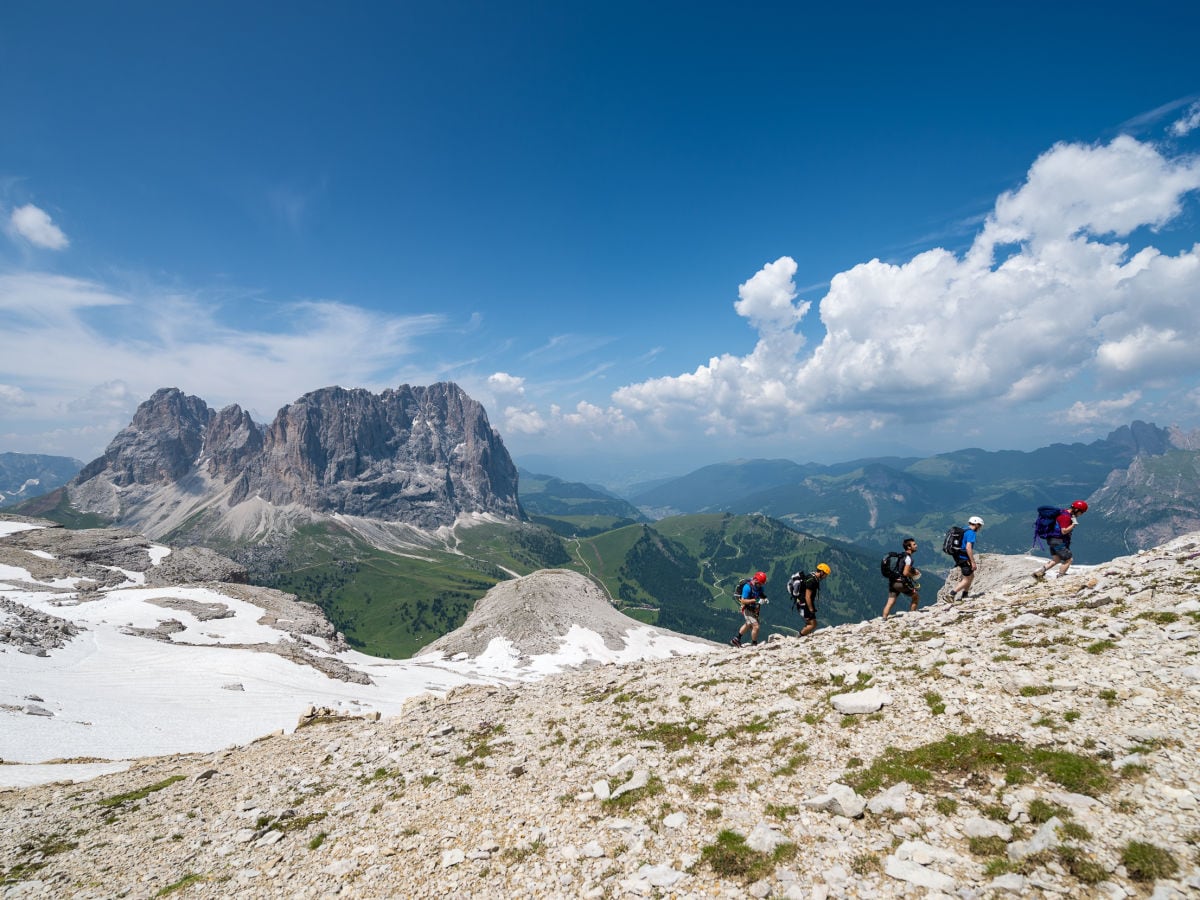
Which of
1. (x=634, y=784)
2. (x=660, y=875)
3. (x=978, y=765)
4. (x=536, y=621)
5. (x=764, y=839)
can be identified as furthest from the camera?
(x=536, y=621)

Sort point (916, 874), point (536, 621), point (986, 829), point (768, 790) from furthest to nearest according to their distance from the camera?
point (536, 621) → point (768, 790) → point (986, 829) → point (916, 874)

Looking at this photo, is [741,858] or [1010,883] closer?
[1010,883]

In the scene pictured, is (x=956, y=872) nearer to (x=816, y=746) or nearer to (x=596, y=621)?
(x=816, y=746)

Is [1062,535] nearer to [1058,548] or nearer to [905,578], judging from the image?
[1058,548]

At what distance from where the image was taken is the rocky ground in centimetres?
972

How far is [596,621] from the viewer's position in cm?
11594

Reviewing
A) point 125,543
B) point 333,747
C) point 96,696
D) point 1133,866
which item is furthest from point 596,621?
point 1133,866

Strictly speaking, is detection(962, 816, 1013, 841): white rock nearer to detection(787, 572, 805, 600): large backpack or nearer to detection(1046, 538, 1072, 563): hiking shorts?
detection(787, 572, 805, 600): large backpack

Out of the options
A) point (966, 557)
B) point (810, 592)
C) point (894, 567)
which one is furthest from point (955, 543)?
point (810, 592)

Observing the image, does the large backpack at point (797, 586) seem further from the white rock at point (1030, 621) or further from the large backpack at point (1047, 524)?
the large backpack at point (1047, 524)

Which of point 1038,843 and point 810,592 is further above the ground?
point 810,592

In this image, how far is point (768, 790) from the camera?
13148mm

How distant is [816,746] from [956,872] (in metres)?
5.38

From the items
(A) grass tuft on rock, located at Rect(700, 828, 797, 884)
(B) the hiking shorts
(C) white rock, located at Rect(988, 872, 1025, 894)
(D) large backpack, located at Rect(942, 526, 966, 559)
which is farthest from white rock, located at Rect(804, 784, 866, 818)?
(B) the hiking shorts
